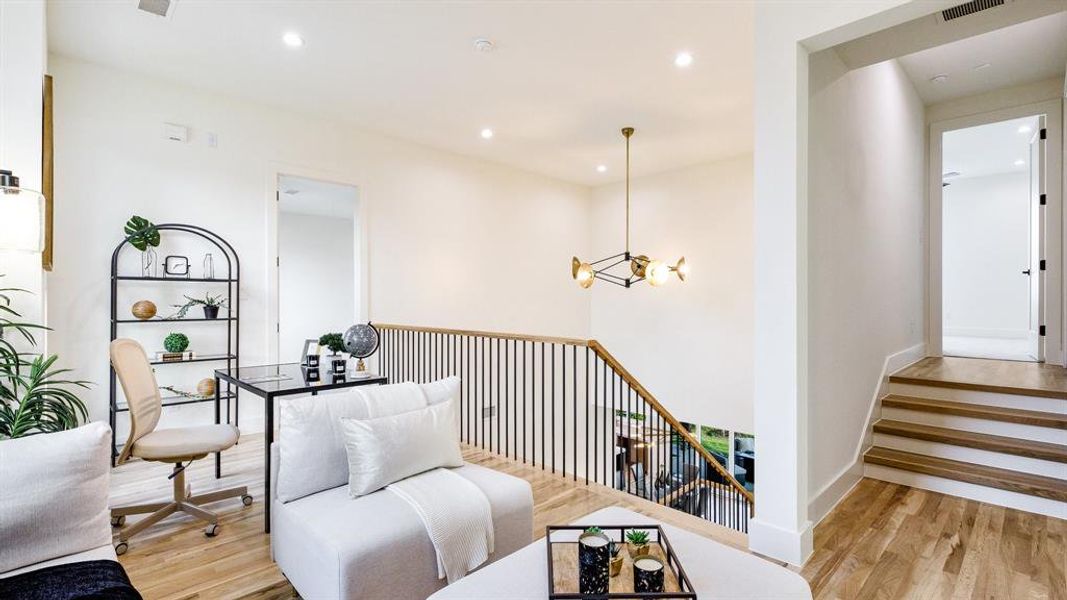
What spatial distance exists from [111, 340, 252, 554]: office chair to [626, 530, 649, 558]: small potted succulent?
2.36 m

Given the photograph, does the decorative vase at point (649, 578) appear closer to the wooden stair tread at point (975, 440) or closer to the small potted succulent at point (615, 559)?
the small potted succulent at point (615, 559)

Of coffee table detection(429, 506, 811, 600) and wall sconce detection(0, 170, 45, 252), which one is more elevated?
wall sconce detection(0, 170, 45, 252)

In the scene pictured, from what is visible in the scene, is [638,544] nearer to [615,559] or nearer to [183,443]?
[615,559]

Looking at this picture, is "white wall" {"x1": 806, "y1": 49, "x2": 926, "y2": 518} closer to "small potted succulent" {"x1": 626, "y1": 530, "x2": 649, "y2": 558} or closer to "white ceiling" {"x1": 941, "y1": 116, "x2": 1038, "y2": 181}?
"small potted succulent" {"x1": 626, "y1": 530, "x2": 649, "y2": 558}

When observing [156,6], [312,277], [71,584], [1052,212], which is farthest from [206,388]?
[1052,212]

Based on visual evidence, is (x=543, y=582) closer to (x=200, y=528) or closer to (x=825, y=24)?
(x=200, y=528)

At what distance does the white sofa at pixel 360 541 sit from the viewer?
6.19 ft

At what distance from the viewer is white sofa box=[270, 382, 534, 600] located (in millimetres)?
1887

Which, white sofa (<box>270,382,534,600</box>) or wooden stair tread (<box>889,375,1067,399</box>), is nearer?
white sofa (<box>270,382,534,600</box>)

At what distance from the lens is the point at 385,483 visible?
2264mm

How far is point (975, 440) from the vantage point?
3.49 m

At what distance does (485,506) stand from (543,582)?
28.4 inches

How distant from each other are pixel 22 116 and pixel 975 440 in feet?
19.6

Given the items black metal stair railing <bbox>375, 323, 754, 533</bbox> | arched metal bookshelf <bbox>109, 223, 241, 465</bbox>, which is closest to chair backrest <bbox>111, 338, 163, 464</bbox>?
arched metal bookshelf <bbox>109, 223, 241, 465</bbox>
